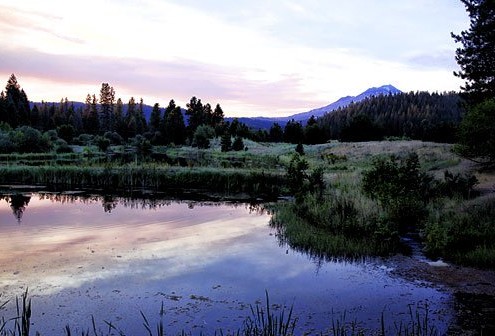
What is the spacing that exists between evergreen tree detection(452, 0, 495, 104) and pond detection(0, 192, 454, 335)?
24011mm

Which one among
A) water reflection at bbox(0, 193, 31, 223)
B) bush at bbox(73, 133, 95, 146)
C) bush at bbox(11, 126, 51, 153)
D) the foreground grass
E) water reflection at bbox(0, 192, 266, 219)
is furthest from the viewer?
bush at bbox(73, 133, 95, 146)

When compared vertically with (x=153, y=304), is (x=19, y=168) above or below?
above

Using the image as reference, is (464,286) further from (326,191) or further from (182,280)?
(326,191)

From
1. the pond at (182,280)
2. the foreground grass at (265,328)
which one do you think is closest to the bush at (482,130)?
the pond at (182,280)

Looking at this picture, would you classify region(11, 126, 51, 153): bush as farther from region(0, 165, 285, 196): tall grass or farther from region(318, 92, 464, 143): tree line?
region(318, 92, 464, 143): tree line

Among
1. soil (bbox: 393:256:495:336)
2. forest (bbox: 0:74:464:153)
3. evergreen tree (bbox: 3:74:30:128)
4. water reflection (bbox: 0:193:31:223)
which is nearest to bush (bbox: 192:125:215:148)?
forest (bbox: 0:74:464:153)

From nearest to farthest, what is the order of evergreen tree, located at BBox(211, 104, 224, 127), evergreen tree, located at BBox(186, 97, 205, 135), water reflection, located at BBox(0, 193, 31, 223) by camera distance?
water reflection, located at BBox(0, 193, 31, 223) → evergreen tree, located at BBox(186, 97, 205, 135) → evergreen tree, located at BBox(211, 104, 224, 127)

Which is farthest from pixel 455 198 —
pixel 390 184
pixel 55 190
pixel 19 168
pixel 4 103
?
pixel 4 103

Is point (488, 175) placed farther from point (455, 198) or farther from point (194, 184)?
point (194, 184)

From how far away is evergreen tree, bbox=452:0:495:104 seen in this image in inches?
1268

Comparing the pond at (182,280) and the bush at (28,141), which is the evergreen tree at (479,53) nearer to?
the pond at (182,280)

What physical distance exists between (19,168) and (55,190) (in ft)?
22.3

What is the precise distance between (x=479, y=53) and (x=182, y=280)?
105ft

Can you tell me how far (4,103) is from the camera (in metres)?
87.6
